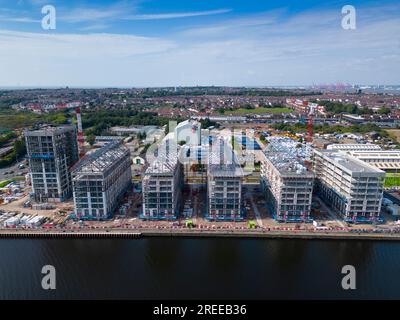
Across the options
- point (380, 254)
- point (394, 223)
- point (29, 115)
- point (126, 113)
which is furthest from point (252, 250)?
point (29, 115)

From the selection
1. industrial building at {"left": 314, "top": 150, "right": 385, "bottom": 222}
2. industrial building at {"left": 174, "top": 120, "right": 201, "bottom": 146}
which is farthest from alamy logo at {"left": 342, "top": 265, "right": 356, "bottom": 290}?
industrial building at {"left": 174, "top": 120, "right": 201, "bottom": 146}

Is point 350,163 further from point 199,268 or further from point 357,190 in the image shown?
point 199,268

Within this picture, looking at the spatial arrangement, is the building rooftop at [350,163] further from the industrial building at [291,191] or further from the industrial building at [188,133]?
the industrial building at [188,133]

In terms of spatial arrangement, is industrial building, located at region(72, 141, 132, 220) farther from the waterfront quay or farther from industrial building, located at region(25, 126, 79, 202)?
industrial building, located at region(25, 126, 79, 202)

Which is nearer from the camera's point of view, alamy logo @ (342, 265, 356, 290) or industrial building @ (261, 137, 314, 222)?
alamy logo @ (342, 265, 356, 290)

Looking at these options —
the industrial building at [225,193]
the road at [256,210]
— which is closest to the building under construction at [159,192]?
the industrial building at [225,193]
